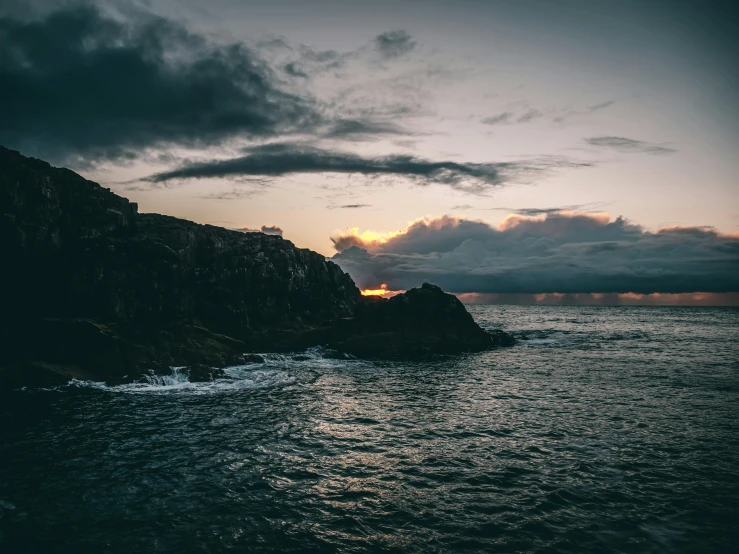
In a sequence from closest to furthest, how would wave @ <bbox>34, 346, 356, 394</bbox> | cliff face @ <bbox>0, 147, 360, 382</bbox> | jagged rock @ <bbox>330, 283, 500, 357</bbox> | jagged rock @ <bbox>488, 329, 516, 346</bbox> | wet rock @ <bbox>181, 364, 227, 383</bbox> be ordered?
wave @ <bbox>34, 346, 356, 394</bbox>, cliff face @ <bbox>0, 147, 360, 382</bbox>, wet rock @ <bbox>181, 364, 227, 383</bbox>, jagged rock @ <bbox>330, 283, 500, 357</bbox>, jagged rock @ <bbox>488, 329, 516, 346</bbox>

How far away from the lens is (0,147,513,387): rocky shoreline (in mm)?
45250

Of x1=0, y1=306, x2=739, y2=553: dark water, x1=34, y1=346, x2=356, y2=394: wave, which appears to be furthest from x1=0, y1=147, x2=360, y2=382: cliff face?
x1=0, y1=306, x2=739, y2=553: dark water

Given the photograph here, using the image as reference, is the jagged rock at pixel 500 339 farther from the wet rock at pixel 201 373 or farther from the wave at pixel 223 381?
the wet rock at pixel 201 373

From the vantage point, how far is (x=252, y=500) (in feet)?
66.8

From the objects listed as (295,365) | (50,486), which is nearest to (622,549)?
(50,486)

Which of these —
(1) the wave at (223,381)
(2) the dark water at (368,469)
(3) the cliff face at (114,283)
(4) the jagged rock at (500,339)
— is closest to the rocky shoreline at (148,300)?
(3) the cliff face at (114,283)

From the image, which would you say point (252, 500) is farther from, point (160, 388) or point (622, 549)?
point (160, 388)

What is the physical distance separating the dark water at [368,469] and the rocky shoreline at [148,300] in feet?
23.4

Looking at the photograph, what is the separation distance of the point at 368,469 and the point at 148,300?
146ft

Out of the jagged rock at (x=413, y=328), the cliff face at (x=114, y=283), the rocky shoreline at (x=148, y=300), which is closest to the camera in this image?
the rocky shoreline at (x=148, y=300)

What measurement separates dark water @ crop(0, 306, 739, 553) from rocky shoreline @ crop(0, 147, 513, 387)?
7141mm

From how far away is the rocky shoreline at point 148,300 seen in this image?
45250 mm

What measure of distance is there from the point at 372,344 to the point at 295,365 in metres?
15.9

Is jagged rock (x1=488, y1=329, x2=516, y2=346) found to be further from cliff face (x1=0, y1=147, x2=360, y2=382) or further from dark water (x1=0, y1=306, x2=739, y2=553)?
dark water (x1=0, y1=306, x2=739, y2=553)
